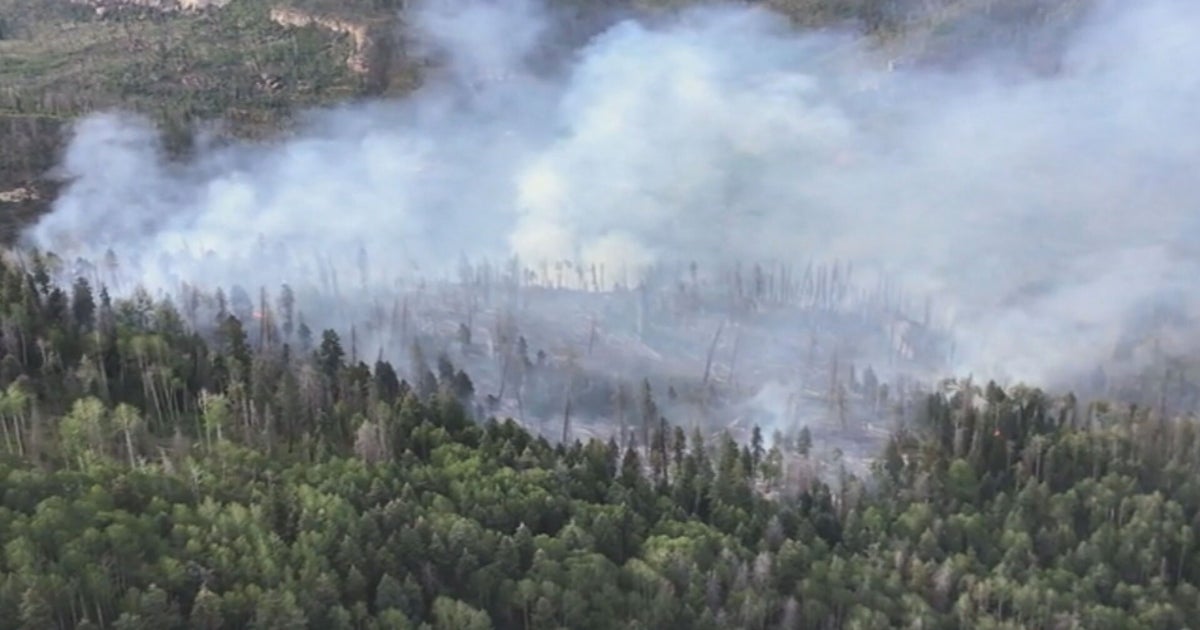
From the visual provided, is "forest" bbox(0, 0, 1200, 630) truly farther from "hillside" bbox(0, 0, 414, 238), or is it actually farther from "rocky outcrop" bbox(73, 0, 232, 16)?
"rocky outcrop" bbox(73, 0, 232, 16)

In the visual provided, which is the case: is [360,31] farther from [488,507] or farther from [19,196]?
[488,507]

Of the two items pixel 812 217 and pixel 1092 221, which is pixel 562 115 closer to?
pixel 812 217

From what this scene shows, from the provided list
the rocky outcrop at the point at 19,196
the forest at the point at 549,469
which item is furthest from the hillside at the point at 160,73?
the forest at the point at 549,469

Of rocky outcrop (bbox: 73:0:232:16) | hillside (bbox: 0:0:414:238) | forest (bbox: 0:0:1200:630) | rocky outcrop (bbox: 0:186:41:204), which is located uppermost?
rocky outcrop (bbox: 73:0:232:16)

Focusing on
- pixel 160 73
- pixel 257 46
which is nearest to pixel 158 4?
pixel 257 46

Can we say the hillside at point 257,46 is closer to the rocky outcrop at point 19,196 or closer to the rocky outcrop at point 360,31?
the rocky outcrop at point 360,31

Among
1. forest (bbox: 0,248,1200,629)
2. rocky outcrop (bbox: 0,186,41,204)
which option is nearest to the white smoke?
rocky outcrop (bbox: 0,186,41,204)
